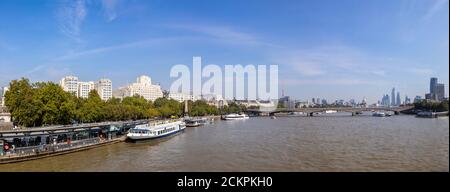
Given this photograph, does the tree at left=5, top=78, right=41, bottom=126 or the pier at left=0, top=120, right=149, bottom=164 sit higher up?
the tree at left=5, top=78, right=41, bottom=126

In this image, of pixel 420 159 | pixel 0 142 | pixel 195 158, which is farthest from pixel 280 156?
pixel 0 142

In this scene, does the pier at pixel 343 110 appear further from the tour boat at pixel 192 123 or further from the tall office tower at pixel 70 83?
the tall office tower at pixel 70 83

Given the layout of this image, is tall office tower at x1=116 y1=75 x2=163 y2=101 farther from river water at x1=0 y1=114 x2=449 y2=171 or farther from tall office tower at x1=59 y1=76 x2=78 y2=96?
river water at x1=0 y1=114 x2=449 y2=171

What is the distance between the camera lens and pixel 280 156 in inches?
624

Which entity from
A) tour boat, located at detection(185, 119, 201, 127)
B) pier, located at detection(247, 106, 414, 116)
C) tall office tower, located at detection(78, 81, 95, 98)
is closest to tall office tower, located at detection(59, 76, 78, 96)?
tall office tower, located at detection(78, 81, 95, 98)

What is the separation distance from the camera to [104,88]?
105 meters

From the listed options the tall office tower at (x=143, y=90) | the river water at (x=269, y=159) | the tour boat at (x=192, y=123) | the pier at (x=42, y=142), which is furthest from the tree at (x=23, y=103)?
the tall office tower at (x=143, y=90)

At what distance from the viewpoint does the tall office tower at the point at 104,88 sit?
104181 mm

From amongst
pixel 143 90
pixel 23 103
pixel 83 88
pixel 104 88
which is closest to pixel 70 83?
pixel 83 88

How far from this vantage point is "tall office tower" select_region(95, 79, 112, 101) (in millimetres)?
104181

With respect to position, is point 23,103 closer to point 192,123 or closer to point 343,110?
point 192,123
